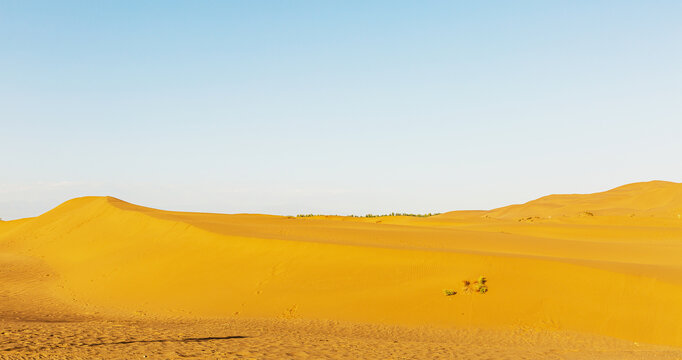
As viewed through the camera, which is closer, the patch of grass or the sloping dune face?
the sloping dune face

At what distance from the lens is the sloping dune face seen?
17766 millimetres

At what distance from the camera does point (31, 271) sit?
1125 inches

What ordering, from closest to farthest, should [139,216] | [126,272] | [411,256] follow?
[411,256] → [126,272] → [139,216]

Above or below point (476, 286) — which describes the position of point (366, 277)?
above

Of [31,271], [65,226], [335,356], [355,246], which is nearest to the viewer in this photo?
[335,356]

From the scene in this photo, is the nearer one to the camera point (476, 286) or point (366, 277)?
point (476, 286)

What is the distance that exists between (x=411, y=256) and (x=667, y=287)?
8.88 m

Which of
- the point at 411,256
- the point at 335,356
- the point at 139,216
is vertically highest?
the point at 139,216

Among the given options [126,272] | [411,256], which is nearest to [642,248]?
[411,256]

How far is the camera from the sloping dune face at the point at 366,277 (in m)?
17.8

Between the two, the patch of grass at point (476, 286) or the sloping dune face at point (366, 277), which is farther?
the patch of grass at point (476, 286)

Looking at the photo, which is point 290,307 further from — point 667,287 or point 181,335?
point 667,287

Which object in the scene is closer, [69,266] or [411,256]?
[411,256]

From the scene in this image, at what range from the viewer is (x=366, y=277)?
21219 mm
